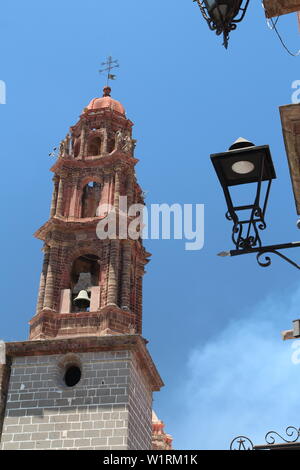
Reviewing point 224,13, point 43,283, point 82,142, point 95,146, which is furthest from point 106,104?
point 224,13

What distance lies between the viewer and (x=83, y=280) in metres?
21.1

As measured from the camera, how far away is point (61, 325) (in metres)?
19.9

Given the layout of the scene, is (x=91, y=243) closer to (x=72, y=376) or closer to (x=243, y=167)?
(x=72, y=376)

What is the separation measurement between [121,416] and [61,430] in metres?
1.53

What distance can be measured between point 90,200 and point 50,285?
4.00 metres

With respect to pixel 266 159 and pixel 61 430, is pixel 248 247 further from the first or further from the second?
pixel 61 430

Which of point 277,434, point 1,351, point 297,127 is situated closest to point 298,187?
point 297,127

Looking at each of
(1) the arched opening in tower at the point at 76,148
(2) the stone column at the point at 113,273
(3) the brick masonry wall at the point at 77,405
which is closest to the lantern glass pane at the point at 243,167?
(3) the brick masonry wall at the point at 77,405

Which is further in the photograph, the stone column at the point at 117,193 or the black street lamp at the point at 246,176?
the stone column at the point at 117,193

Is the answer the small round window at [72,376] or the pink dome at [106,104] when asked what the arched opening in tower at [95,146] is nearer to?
the pink dome at [106,104]

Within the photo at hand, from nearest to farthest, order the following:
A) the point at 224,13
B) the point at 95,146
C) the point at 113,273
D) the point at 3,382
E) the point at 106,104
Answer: the point at 224,13 → the point at 3,382 → the point at 113,273 → the point at 95,146 → the point at 106,104

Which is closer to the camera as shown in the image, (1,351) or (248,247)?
(248,247)

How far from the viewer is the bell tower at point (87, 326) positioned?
1798 cm

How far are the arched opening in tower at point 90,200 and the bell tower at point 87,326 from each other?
4 cm
